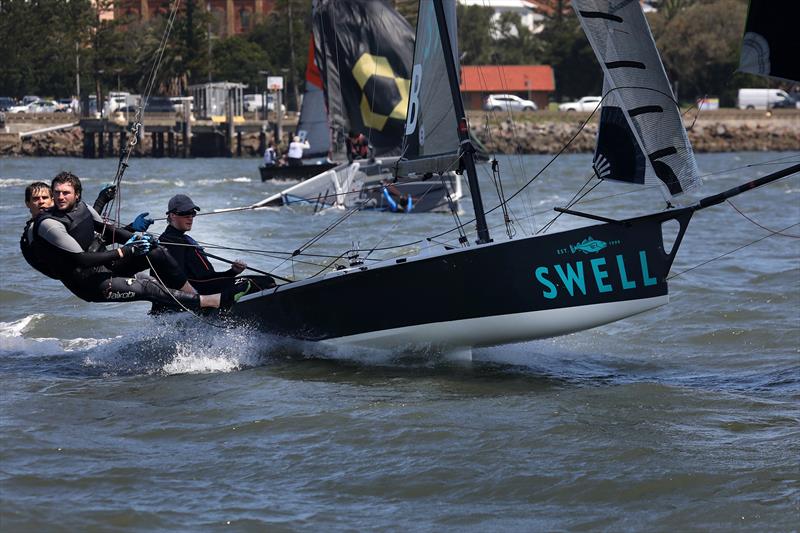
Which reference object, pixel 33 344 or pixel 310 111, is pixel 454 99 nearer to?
pixel 33 344

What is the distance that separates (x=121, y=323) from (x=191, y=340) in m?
2.17

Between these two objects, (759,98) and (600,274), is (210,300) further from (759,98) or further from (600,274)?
(759,98)

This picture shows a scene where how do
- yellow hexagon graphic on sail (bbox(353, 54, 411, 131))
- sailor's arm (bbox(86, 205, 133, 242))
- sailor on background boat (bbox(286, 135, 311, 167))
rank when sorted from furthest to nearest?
sailor on background boat (bbox(286, 135, 311, 167))
yellow hexagon graphic on sail (bbox(353, 54, 411, 131))
sailor's arm (bbox(86, 205, 133, 242))

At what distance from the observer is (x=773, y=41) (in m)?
6.84

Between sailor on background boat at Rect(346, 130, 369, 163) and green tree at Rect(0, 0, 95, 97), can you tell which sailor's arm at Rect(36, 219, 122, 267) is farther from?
green tree at Rect(0, 0, 95, 97)

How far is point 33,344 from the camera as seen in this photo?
31.6ft

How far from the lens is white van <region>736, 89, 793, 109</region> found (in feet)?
217

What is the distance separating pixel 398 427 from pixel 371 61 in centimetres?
1422

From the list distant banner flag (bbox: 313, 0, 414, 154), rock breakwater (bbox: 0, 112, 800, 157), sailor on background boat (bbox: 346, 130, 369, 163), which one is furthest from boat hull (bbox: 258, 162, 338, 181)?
rock breakwater (bbox: 0, 112, 800, 157)

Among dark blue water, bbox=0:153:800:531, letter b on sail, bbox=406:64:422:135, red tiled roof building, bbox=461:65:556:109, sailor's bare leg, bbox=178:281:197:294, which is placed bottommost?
dark blue water, bbox=0:153:800:531

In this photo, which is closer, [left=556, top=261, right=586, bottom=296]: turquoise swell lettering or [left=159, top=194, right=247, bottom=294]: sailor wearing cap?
[left=556, top=261, right=586, bottom=296]: turquoise swell lettering

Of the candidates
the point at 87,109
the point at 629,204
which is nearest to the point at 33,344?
the point at 629,204

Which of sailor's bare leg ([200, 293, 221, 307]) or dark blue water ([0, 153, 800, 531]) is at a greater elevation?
sailor's bare leg ([200, 293, 221, 307])

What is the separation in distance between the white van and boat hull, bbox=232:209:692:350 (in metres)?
61.2
